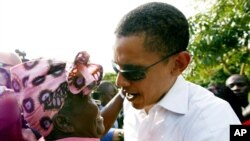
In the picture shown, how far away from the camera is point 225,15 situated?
416 inches

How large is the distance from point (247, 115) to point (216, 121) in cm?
260

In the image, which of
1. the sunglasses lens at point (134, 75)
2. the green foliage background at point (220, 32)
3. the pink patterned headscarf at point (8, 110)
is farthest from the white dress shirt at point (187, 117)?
the green foliage background at point (220, 32)

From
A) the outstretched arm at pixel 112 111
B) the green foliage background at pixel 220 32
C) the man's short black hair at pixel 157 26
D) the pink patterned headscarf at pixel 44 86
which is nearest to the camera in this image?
the pink patterned headscarf at pixel 44 86

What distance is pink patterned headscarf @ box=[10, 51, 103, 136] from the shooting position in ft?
6.60

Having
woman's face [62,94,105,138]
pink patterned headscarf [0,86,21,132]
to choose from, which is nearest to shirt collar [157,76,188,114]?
woman's face [62,94,105,138]

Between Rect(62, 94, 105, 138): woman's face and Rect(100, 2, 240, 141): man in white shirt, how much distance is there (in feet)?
0.62

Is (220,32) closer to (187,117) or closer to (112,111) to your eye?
(112,111)

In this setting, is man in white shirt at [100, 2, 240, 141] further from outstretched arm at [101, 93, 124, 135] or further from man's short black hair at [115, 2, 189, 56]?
outstretched arm at [101, 93, 124, 135]

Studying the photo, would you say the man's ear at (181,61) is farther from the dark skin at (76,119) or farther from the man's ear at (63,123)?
the man's ear at (63,123)

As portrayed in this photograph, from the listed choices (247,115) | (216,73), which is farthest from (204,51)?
(216,73)

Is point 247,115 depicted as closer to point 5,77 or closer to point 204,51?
point 5,77

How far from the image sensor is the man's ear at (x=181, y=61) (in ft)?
7.20

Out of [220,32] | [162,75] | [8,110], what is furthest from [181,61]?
[220,32]

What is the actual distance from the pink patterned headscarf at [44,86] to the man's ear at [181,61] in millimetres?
429
